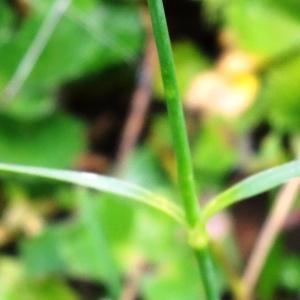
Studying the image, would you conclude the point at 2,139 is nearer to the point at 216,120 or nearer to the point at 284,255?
the point at 216,120

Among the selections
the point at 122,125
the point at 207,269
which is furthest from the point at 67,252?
the point at 207,269

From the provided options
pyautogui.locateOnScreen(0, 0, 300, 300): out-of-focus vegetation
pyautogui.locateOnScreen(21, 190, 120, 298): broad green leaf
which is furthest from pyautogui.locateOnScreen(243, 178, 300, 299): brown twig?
pyautogui.locateOnScreen(21, 190, 120, 298): broad green leaf

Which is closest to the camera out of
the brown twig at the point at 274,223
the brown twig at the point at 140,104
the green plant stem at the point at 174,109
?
the green plant stem at the point at 174,109

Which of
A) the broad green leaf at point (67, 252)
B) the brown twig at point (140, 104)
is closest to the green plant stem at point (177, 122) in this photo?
the broad green leaf at point (67, 252)

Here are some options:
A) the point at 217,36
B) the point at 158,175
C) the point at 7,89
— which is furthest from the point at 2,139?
the point at 217,36

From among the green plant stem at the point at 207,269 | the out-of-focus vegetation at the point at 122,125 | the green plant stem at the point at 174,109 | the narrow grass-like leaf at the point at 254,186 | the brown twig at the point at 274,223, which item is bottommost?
the green plant stem at the point at 207,269

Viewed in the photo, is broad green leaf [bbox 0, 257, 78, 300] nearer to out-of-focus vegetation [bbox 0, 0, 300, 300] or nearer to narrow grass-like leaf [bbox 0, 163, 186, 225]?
out-of-focus vegetation [bbox 0, 0, 300, 300]

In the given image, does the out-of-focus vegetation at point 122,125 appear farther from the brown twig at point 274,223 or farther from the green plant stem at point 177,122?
the green plant stem at point 177,122
